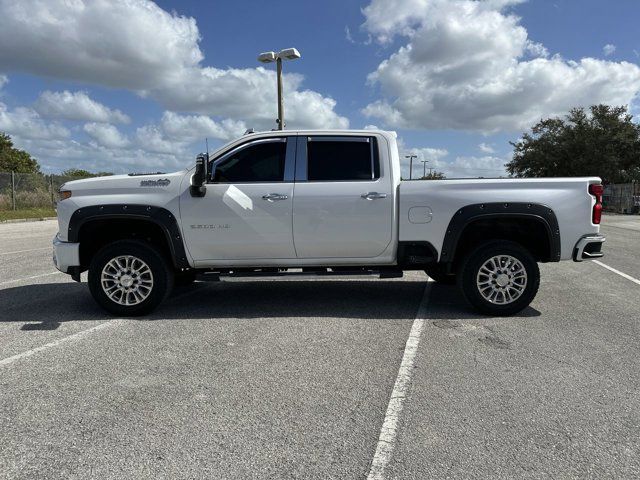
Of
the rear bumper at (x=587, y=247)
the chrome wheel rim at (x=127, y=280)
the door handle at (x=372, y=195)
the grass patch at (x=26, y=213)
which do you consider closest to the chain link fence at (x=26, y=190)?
the grass patch at (x=26, y=213)

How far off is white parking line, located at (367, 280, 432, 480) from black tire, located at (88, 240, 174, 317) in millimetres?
2768

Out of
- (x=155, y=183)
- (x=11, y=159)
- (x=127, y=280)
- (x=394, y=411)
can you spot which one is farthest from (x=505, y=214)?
(x=11, y=159)

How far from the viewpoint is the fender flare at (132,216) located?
552cm

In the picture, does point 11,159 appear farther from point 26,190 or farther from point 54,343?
point 54,343

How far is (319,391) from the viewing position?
3.65 metres

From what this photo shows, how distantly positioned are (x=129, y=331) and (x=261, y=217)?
1.80 m

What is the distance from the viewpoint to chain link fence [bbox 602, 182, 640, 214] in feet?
114

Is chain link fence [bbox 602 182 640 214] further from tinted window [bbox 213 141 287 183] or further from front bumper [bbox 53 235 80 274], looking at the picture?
front bumper [bbox 53 235 80 274]

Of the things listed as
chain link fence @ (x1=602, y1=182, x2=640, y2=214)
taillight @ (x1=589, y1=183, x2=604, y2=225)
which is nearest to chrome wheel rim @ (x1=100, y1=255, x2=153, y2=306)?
taillight @ (x1=589, y1=183, x2=604, y2=225)

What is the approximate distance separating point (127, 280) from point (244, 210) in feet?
5.01

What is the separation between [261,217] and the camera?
5594mm

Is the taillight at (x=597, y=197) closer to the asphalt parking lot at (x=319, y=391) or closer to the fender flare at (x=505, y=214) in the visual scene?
the fender flare at (x=505, y=214)

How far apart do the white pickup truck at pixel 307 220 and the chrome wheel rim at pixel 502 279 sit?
0.04ft

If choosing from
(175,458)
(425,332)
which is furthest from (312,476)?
(425,332)
